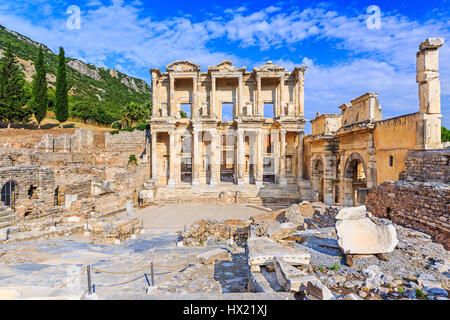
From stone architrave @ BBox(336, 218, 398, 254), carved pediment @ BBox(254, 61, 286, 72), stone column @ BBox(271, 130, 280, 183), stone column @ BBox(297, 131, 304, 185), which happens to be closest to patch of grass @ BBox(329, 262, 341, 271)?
stone architrave @ BBox(336, 218, 398, 254)

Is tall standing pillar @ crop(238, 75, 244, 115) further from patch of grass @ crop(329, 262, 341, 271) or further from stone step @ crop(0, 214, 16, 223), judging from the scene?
patch of grass @ crop(329, 262, 341, 271)

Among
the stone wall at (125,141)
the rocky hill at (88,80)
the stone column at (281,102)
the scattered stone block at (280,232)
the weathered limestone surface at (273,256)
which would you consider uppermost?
the rocky hill at (88,80)

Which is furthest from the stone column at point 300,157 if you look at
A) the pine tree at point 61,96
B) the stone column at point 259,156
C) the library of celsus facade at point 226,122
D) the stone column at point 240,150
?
the pine tree at point 61,96

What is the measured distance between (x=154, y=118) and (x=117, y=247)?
17.4m

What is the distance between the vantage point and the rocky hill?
208ft

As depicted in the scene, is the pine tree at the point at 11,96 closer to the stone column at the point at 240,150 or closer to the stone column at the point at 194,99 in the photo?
the stone column at the point at 194,99

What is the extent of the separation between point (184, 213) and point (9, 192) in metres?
10.2

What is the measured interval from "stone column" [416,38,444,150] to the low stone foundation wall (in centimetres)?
227

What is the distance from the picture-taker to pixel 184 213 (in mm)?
18062

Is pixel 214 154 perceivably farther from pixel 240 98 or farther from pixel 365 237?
pixel 365 237

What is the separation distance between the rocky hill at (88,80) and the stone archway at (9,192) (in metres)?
45.2

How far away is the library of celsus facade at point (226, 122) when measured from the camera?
80.9ft

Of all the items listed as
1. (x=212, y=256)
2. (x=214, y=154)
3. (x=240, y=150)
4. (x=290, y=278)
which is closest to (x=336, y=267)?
(x=290, y=278)

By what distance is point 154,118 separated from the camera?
25.3 meters
